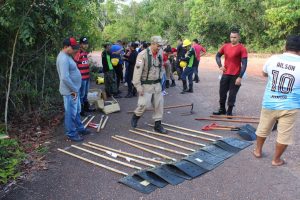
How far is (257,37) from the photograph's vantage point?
28531 millimetres

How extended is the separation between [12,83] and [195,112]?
14.2 ft

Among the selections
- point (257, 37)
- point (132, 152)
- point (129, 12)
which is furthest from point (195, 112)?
point (129, 12)

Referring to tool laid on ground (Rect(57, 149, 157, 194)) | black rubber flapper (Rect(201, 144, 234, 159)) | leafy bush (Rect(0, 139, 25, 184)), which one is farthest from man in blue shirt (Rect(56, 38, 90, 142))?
black rubber flapper (Rect(201, 144, 234, 159))

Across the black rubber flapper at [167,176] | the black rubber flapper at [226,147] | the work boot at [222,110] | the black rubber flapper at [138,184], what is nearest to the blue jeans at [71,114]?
the black rubber flapper at [138,184]

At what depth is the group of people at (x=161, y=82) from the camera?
17.1ft

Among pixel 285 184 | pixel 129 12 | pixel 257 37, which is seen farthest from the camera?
pixel 129 12

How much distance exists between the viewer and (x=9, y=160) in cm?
560

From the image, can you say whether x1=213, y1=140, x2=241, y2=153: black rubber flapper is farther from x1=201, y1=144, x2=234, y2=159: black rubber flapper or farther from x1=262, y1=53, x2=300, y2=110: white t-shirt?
x1=262, y1=53, x2=300, y2=110: white t-shirt

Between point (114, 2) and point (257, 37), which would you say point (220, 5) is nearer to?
point (257, 37)

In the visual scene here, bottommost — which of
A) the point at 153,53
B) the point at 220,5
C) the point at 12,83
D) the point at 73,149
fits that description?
the point at 73,149

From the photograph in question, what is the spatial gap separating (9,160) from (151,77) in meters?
3.07

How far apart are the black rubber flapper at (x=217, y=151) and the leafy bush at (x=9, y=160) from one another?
120 inches

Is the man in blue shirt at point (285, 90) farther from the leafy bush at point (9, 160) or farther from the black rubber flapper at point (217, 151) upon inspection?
the leafy bush at point (9, 160)

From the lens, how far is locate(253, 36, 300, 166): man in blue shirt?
5121mm
